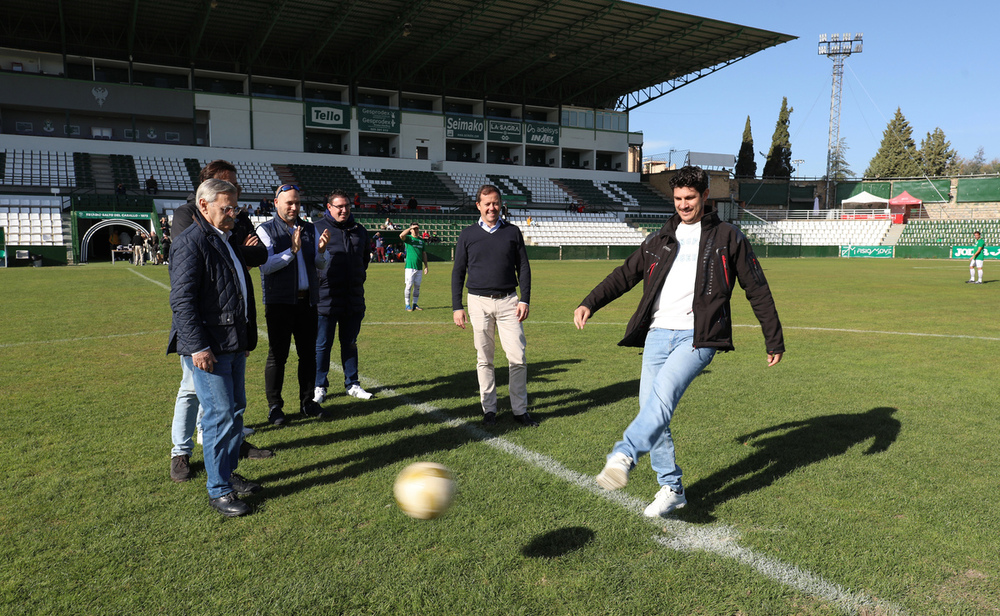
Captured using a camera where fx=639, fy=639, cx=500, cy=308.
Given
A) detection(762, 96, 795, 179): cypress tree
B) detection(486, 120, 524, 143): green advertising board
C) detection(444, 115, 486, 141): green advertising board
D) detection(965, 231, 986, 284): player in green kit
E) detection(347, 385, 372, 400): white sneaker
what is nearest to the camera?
detection(347, 385, 372, 400): white sneaker

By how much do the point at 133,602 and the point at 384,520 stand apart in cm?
138

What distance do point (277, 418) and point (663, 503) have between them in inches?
147

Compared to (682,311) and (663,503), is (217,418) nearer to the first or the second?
(663,503)

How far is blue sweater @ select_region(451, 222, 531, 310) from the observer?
6.06 m

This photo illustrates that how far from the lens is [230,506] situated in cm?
408

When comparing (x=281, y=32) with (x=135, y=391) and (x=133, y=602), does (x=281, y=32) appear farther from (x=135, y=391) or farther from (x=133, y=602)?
(x=133, y=602)

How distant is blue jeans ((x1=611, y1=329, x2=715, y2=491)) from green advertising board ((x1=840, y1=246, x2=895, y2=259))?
5435 cm

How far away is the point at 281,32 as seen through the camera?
142ft

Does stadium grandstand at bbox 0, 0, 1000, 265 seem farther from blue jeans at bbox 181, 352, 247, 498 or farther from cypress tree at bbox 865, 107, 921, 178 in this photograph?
blue jeans at bbox 181, 352, 247, 498

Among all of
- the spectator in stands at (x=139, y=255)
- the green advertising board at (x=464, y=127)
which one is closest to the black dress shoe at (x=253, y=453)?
the spectator in stands at (x=139, y=255)

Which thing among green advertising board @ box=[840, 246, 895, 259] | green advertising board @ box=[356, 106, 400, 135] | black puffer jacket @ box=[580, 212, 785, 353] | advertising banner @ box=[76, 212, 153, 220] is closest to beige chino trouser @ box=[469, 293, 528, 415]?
black puffer jacket @ box=[580, 212, 785, 353]

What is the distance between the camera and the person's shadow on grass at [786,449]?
173 inches

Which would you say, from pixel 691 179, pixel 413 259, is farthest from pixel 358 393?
pixel 413 259

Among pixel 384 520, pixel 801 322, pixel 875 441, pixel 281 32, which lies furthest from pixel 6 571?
pixel 281 32
